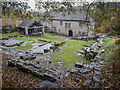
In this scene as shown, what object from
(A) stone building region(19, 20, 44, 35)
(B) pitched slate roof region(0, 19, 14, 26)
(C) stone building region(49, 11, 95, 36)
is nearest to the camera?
(B) pitched slate roof region(0, 19, 14, 26)

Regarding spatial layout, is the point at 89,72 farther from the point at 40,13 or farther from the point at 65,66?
the point at 40,13

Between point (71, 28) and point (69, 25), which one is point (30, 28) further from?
point (71, 28)

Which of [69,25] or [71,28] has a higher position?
[69,25]

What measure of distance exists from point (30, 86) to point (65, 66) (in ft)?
11.2

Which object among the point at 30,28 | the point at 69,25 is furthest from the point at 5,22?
the point at 69,25


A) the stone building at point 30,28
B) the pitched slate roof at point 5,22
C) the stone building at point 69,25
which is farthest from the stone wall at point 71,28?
the pitched slate roof at point 5,22

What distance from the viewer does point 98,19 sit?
5.75m

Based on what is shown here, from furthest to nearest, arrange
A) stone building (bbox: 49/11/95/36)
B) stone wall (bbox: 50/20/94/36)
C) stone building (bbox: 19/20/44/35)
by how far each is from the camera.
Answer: stone building (bbox: 49/11/95/36), stone building (bbox: 19/20/44/35), stone wall (bbox: 50/20/94/36)

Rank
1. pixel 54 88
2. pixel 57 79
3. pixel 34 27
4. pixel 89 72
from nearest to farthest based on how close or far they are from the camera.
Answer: pixel 54 88, pixel 57 79, pixel 89 72, pixel 34 27

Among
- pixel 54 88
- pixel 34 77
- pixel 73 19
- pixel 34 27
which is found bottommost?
pixel 34 77

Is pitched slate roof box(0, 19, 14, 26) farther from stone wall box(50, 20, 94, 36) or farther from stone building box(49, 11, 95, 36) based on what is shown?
stone wall box(50, 20, 94, 36)

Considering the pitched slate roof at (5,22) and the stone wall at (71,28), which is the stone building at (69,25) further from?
the pitched slate roof at (5,22)

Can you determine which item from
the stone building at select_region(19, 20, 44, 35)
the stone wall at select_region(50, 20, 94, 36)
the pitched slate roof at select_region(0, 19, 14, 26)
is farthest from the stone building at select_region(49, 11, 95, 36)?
the pitched slate roof at select_region(0, 19, 14, 26)

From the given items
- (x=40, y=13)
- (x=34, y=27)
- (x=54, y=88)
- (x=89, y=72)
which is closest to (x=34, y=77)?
(x=54, y=88)
